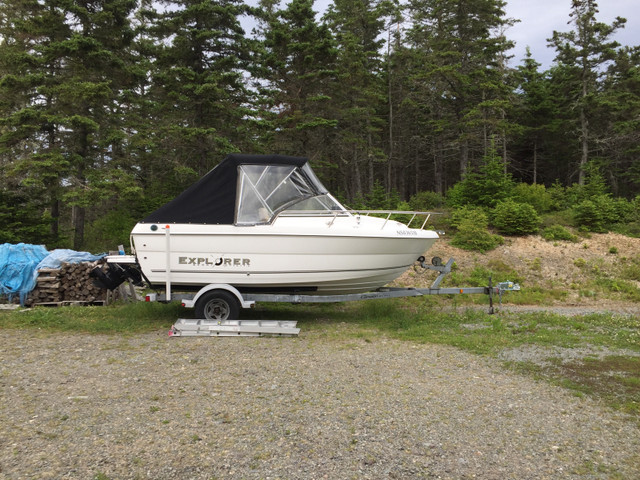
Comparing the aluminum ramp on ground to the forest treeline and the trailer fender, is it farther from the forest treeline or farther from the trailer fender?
the forest treeline

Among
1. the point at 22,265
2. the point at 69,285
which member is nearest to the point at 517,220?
the point at 69,285

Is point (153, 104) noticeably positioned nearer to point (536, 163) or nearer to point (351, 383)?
point (351, 383)

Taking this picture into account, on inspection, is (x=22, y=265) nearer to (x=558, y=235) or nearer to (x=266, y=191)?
(x=266, y=191)

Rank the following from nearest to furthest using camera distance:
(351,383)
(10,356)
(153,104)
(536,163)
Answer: (351,383), (10,356), (153,104), (536,163)

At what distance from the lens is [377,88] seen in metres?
22.2

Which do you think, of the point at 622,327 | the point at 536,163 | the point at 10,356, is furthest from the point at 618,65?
the point at 10,356

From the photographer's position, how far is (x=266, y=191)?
6.61 meters

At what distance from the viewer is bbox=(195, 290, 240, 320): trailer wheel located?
6512 millimetres

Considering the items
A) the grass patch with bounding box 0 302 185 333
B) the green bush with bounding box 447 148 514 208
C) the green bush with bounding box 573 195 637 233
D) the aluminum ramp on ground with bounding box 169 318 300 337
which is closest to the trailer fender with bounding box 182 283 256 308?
the aluminum ramp on ground with bounding box 169 318 300 337

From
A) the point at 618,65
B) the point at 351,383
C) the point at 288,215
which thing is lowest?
the point at 351,383

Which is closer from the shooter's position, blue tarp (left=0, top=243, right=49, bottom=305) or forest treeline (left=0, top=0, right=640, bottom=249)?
blue tarp (left=0, top=243, right=49, bottom=305)

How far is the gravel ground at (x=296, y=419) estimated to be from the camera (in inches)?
109

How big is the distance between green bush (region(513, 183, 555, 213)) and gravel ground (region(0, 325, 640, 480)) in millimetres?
12709

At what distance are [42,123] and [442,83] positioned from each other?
59.7 ft
